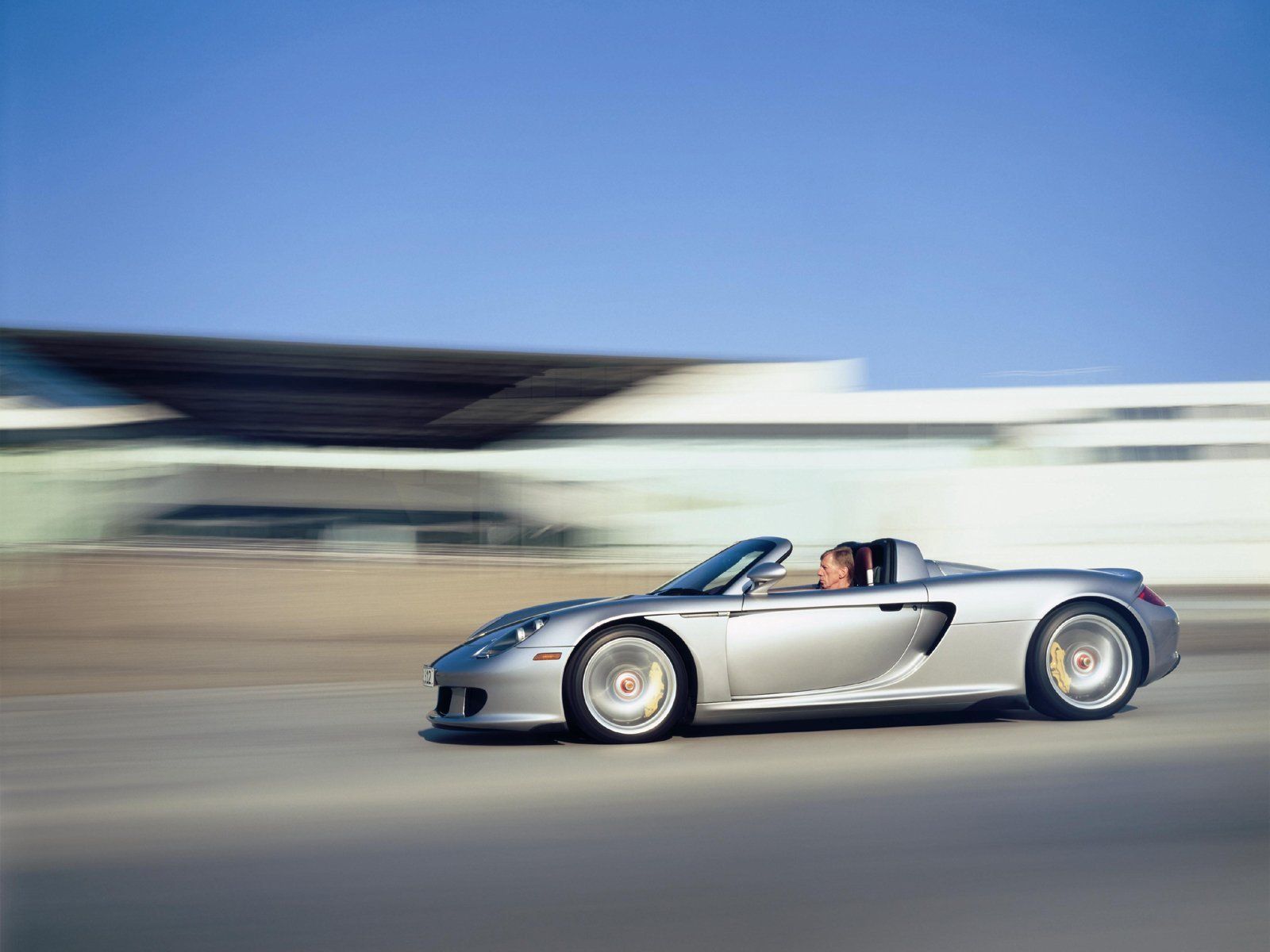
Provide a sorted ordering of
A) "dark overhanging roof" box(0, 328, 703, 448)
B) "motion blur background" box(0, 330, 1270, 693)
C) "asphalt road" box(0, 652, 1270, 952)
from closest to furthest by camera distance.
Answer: "asphalt road" box(0, 652, 1270, 952), "motion blur background" box(0, 330, 1270, 693), "dark overhanging roof" box(0, 328, 703, 448)

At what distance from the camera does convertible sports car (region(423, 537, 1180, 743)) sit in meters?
6.04

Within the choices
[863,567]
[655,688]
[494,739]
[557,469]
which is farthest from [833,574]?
[557,469]

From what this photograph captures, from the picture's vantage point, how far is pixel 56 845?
4.15m

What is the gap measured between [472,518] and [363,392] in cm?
488

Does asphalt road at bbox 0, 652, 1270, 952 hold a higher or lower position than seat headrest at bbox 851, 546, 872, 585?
lower

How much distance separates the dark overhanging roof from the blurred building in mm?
78

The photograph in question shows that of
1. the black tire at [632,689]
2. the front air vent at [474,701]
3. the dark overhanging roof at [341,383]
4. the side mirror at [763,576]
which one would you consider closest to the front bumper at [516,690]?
the front air vent at [474,701]

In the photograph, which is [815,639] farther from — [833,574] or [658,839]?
[658,839]

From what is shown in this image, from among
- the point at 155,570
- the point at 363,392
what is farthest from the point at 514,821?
the point at 363,392

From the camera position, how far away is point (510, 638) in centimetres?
611

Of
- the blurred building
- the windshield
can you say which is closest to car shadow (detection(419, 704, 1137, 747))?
the windshield

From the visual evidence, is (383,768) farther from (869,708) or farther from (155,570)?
(155,570)

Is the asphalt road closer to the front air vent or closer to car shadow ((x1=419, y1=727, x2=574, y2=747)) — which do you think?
car shadow ((x1=419, y1=727, x2=574, y2=747))

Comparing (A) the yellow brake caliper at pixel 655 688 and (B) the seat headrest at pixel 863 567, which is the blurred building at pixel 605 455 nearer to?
(B) the seat headrest at pixel 863 567
